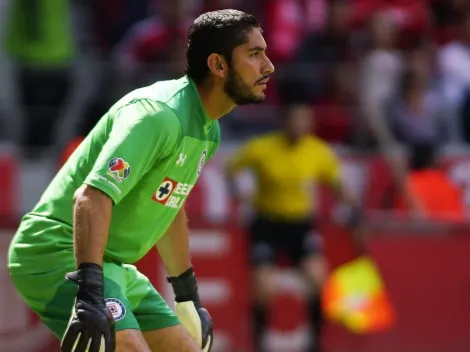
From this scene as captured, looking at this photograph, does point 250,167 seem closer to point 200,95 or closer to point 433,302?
point 433,302

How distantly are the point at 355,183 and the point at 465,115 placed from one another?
1.56 m

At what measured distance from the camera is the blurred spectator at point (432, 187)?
37.8 feet

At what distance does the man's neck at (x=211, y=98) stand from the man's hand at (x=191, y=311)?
3.06 ft

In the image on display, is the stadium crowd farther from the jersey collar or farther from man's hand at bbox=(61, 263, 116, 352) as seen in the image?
man's hand at bbox=(61, 263, 116, 352)

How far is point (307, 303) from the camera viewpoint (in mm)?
10375

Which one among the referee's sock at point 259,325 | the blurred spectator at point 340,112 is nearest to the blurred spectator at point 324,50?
the blurred spectator at point 340,112

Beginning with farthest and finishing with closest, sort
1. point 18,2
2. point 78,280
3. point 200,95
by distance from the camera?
point 18,2
point 200,95
point 78,280

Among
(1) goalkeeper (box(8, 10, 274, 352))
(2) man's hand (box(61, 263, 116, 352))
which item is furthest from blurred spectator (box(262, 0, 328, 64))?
(2) man's hand (box(61, 263, 116, 352))

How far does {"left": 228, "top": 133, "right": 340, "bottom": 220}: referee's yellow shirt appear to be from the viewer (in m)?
10.5

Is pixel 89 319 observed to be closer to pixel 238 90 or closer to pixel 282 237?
pixel 238 90

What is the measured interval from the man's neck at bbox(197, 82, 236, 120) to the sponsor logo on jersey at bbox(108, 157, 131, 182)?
619 mm

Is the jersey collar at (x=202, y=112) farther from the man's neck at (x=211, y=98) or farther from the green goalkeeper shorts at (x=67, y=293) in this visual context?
the green goalkeeper shorts at (x=67, y=293)

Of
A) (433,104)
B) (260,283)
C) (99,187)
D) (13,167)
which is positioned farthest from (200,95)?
(433,104)

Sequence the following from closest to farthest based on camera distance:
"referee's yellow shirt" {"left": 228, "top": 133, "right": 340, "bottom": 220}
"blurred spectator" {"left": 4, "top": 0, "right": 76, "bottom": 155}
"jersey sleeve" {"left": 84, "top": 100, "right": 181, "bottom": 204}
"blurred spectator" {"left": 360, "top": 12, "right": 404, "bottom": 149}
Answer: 1. "jersey sleeve" {"left": 84, "top": 100, "right": 181, "bottom": 204}
2. "referee's yellow shirt" {"left": 228, "top": 133, "right": 340, "bottom": 220}
3. "blurred spectator" {"left": 4, "top": 0, "right": 76, "bottom": 155}
4. "blurred spectator" {"left": 360, "top": 12, "right": 404, "bottom": 149}
